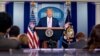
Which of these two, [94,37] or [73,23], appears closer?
[94,37]

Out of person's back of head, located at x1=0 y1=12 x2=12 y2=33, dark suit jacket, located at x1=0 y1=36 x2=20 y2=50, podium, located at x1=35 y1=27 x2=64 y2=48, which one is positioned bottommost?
podium, located at x1=35 y1=27 x2=64 y2=48

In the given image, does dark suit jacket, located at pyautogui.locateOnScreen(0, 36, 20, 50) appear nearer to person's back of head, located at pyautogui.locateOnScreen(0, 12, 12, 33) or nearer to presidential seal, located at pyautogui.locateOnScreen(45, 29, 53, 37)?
person's back of head, located at pyautogui.locateOnScreen(0, 12, 12, 33)

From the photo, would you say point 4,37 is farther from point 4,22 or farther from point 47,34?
point 47,34

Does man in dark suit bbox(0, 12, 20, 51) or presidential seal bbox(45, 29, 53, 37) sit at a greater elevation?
man in dark suit bbox(0, 12, 20, 51)

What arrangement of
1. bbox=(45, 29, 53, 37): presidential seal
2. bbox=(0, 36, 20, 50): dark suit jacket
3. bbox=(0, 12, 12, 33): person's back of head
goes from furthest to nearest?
bbox=(45, 29, 53, 37): presidential seal → bbox=(0, 12, 12, 33): person's back of head → bbox=(0, 36, 20, 50): dark suit jacket

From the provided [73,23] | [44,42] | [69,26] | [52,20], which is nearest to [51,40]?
[44,42]

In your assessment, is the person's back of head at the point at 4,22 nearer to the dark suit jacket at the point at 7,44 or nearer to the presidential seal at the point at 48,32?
the dark suit jacket at the point at 7,44

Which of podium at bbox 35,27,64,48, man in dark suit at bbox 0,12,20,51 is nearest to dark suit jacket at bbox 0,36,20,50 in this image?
man in dark suit at bbox 0,12,20,51

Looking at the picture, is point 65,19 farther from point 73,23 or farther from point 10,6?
point 10,6

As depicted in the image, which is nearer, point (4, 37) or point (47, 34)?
point (4, 37)

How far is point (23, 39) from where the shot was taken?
486 centimetres

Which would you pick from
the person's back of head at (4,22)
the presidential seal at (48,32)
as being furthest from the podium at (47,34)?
the person's back of head at (4,22)

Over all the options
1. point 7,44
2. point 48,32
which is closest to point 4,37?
point 7,44

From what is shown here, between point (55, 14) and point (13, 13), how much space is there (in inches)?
59.0
